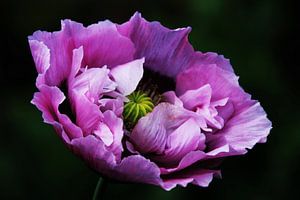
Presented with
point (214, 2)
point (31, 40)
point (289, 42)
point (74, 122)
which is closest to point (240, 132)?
point (74, 122)

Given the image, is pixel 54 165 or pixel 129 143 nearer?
pixel 129 143

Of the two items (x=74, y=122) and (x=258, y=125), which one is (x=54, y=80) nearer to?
(x=74, y=122)

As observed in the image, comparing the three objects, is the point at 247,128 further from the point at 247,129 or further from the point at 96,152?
the point at 96,152

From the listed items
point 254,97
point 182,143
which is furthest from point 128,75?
point 254,97

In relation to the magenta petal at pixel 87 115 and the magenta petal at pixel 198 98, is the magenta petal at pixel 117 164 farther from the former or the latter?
the magenta petal at pixel 198 98

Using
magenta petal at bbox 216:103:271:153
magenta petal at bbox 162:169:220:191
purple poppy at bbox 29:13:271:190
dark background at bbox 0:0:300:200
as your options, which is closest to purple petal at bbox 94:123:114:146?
purple poppy at bbox 29:13:271:190

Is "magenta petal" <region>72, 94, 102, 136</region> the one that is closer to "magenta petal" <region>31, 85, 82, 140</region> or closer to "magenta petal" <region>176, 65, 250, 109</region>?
"magenta petal" <region>31, 85, 82, 140</region>
